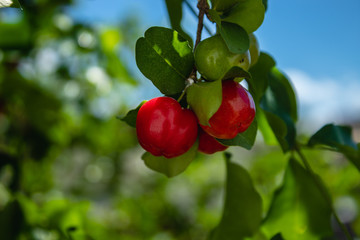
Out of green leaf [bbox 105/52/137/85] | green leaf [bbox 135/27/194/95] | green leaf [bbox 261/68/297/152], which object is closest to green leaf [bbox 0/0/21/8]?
green leaf [bbox 135/27/194/95]

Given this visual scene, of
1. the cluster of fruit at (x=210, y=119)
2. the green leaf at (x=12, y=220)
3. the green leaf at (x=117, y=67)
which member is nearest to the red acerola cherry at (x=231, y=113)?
the cluster of fruit at (x=210, y=119)

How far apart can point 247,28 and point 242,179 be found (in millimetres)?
392

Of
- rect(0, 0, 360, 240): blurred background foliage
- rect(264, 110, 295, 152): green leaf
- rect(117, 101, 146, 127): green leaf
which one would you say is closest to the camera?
rect(117, 101, 146, 127): green leaf

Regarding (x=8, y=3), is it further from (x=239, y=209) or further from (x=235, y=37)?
(x=239, y=209)

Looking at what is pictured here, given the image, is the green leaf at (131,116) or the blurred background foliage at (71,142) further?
the blurred background foliage at (71,142)

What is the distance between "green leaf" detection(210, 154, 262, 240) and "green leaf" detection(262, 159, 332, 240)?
0.16 ft

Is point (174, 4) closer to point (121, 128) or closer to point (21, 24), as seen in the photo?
point (21, 24)

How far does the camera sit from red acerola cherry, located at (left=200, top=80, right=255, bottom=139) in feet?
1.70

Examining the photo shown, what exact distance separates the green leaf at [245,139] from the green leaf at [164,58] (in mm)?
116

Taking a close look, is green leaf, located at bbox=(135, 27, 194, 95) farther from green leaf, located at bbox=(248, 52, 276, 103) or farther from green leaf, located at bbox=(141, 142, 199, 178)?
green leaf, located at bbox=(248, 52, 276, 103)

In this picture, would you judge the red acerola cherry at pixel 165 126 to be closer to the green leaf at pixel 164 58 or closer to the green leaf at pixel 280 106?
the green leaf at pixel 164 58

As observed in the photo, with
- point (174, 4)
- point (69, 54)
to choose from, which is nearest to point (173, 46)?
point (174, 4)

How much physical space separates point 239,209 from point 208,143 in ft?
0.93

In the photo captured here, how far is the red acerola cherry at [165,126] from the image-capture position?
53 centimetres
